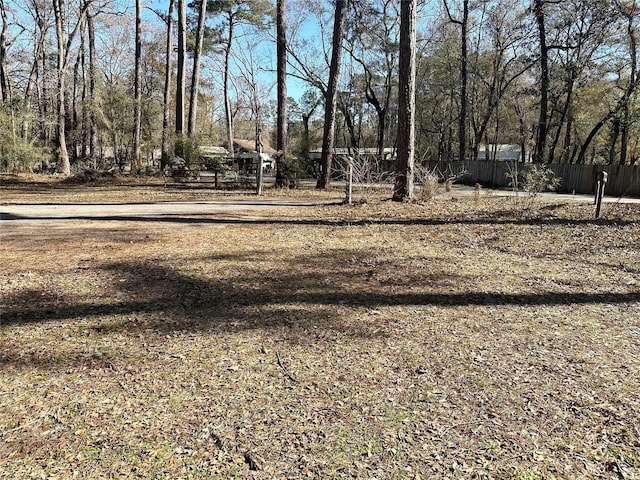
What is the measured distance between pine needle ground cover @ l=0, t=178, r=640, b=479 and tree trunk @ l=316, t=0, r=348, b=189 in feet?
35.7

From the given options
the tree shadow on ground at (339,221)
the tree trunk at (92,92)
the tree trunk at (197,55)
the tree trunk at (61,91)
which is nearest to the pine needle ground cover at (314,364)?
the tree shadow on ground at (339,221)

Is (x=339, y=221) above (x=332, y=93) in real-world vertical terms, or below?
below

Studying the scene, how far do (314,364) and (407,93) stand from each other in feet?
30.6

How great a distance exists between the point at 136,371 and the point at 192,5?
2978 cm

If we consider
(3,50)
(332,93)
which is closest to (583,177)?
(332,93)

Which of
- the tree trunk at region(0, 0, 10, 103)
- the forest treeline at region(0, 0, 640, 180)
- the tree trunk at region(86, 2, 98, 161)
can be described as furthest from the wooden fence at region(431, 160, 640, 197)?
the tree trunk at region(0, 0, 10, 103)

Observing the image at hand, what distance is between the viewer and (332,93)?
52.9ft

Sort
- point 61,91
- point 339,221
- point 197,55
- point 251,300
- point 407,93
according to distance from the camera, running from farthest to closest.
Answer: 1. point 197,55
2. point 61,91
3. point 407,93
4. point 339,221
5. point 251,300

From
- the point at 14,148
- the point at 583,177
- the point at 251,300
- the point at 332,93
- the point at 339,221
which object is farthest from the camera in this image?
the point at 583,177

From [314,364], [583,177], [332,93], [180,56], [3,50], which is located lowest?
[314,364]

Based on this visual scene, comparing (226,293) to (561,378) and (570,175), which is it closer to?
(561,378)

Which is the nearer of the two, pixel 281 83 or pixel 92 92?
pixel 281 83

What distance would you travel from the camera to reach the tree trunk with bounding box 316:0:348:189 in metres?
15.0

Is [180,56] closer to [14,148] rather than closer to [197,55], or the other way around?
[197,55]
